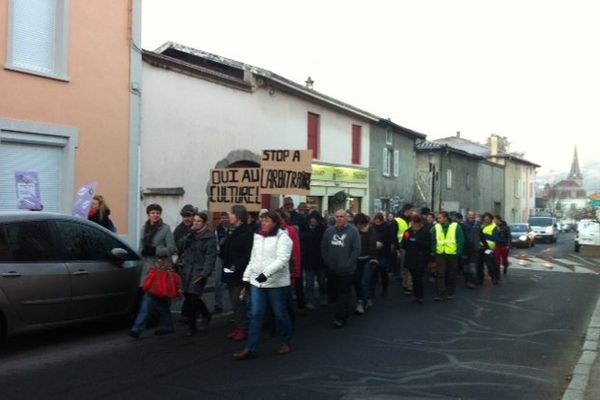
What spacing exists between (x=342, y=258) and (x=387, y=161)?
21.1 meters

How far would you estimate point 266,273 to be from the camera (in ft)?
23.1

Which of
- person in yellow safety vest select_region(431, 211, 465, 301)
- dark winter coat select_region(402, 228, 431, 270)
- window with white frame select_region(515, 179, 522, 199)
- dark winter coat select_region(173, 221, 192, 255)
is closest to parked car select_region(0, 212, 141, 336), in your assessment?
dark winter coat select_region(173, 221, 192, 255)

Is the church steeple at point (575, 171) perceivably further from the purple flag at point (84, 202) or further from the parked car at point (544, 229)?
the purple flag at point (84, 202)

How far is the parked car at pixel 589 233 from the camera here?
31845 millimetres

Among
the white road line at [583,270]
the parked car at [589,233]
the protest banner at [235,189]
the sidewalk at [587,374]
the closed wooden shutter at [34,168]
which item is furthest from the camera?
the parked car at [589,233]

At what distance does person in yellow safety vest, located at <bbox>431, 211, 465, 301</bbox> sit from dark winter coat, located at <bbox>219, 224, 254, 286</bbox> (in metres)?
5.51

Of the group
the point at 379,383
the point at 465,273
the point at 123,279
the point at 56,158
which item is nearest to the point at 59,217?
the point at 123,279

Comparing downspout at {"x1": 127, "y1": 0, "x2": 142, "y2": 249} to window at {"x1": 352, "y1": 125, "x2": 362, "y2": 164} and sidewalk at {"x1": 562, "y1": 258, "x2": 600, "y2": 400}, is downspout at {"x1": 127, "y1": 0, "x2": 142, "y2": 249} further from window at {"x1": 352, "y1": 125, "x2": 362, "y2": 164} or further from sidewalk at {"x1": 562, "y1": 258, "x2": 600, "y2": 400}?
window at {"x1": 352, "y1": 125, "x2": 362, "y2": 164}

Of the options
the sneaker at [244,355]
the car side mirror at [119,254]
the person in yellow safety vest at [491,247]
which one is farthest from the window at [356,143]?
the sneaker at [244,355]

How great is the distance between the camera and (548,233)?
144ft

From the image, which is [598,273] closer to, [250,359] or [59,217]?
[250,359]

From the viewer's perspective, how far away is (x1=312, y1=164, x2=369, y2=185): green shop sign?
22.9 meters

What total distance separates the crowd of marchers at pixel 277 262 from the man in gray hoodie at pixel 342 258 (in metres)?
0.01

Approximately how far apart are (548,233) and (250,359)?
1606 inches
